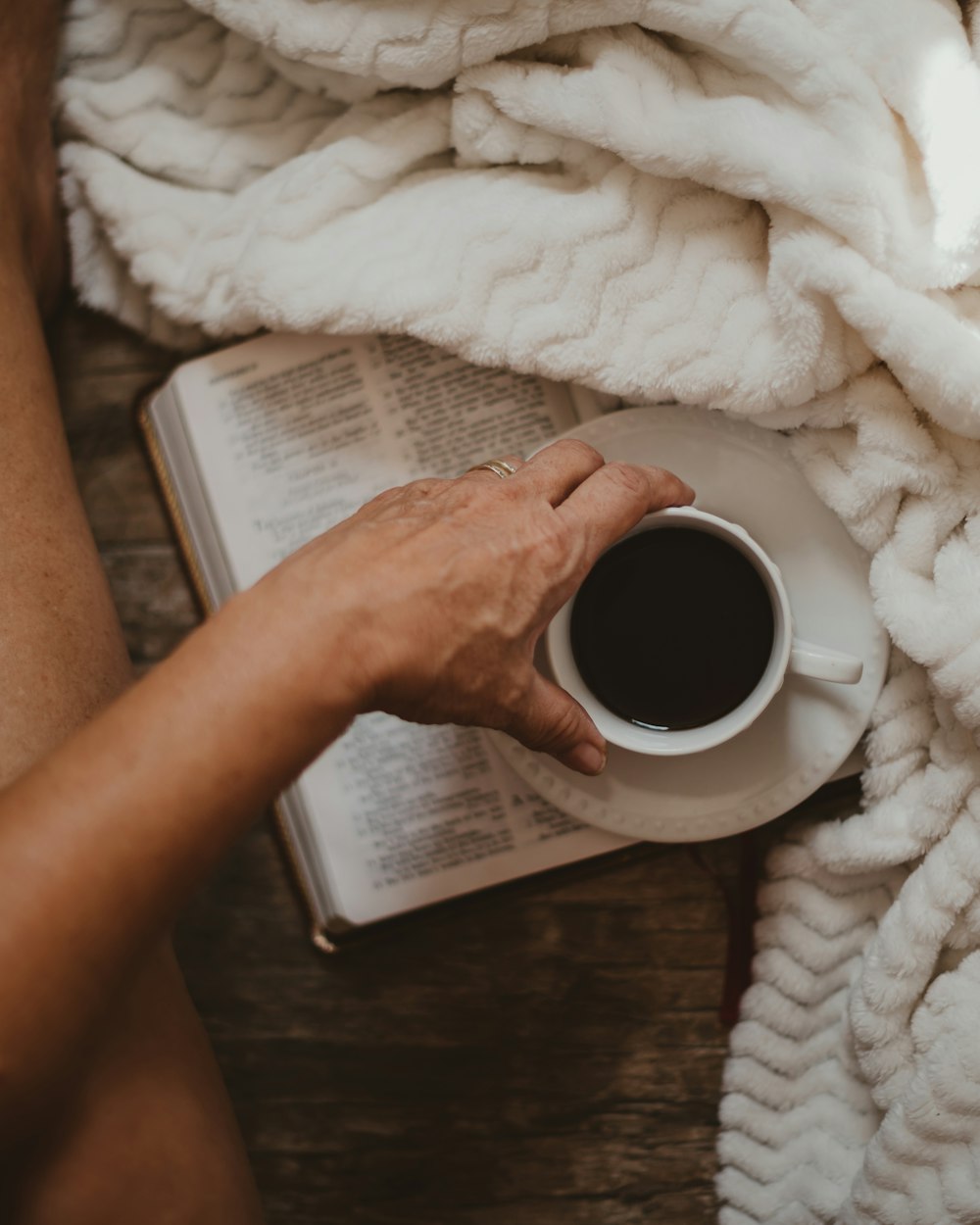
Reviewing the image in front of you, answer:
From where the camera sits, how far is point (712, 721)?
2.06 feet

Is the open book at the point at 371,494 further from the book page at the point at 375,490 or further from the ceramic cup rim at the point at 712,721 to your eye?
the ceramic cup rim at the point at 712,721

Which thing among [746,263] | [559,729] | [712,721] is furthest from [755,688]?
[746,263]

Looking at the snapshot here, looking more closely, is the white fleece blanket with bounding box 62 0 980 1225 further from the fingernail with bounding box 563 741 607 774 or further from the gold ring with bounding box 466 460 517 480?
the fingernail with bounding box 563 741 607 774

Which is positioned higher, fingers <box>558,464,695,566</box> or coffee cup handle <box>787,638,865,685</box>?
fingers <box>558,464,695,566</box>

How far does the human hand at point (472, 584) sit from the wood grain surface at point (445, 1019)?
10.2 inches

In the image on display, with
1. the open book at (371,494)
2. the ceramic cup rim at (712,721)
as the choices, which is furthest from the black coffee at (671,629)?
the open book at (371,494)

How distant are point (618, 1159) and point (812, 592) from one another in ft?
1.62

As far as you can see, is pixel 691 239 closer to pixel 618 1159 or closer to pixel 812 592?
pixel 812 592

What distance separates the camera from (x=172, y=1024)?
0.63 meters

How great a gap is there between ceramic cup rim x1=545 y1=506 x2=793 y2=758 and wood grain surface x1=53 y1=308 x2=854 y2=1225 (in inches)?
7.8

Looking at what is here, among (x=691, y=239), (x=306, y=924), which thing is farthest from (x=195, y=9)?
(x=306, y=924)

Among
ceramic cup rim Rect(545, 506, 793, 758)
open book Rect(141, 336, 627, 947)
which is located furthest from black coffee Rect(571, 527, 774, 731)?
open book Rect(141, 336, 627, 947)

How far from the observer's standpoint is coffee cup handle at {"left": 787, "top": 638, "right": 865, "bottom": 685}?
0.58 meters

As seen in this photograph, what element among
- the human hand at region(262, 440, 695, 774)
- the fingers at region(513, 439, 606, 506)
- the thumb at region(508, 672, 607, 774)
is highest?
the fingers at region(513, 439, 606, 506)
